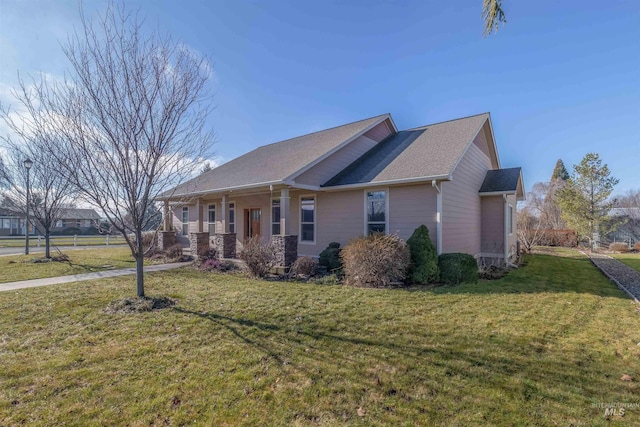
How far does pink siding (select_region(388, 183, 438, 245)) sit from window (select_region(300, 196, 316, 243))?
3249 mm

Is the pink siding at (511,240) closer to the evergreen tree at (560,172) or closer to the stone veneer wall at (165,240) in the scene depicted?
the stone veneer wall at (165,240)

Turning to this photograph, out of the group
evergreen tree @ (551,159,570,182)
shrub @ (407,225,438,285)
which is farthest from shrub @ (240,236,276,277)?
evergreen tree @ (551,159,570,182)

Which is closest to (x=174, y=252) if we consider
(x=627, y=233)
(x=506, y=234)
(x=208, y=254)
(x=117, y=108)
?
(x=208, y=254)

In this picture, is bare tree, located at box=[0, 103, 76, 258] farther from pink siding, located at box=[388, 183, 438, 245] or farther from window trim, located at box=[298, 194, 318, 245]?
pink siding, located at box=[388, 183, 438, 245]

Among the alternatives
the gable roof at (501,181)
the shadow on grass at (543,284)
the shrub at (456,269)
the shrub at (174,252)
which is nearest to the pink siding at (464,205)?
the gable roof at (501,181)

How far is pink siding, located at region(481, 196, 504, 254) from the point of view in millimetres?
12211

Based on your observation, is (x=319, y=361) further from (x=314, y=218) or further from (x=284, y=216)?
(x=314, y=218)

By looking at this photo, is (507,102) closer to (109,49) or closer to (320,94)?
(320,94)

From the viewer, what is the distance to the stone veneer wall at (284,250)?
10.1 m

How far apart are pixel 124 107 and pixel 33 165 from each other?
12.1 m

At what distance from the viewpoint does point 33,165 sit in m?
13.6

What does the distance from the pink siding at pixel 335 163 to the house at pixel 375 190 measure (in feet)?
0.13

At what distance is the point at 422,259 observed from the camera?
833 centimetres

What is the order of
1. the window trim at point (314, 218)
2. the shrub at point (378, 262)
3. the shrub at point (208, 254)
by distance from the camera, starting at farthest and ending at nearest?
the shrub at point (208, 254) < the window trim at point (314, 218) < the shrub at point (378, 262)
